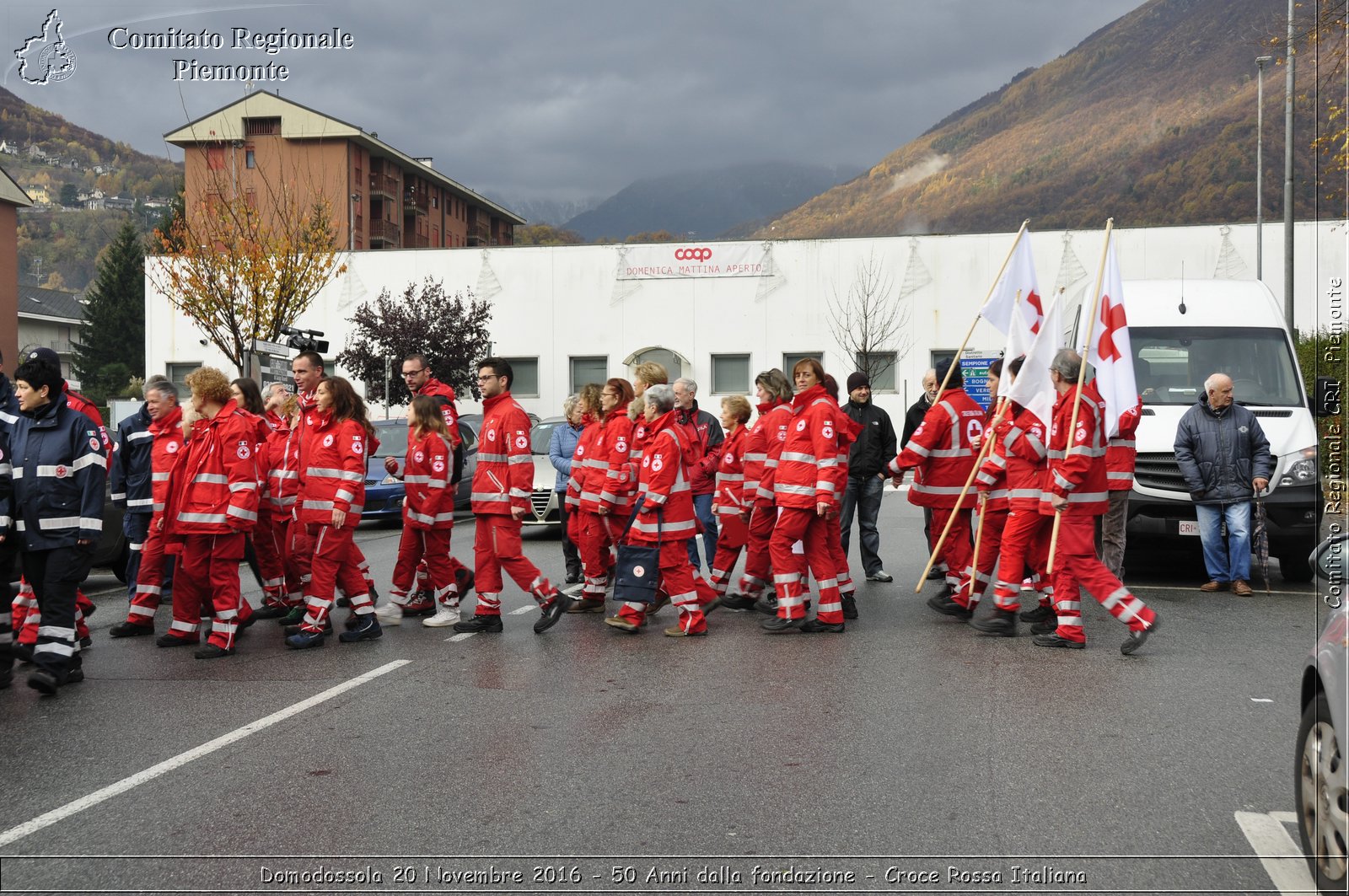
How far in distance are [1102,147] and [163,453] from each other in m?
111

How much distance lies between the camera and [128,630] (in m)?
9.15

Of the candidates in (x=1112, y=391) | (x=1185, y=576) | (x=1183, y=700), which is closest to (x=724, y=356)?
(x=1185, y=576)

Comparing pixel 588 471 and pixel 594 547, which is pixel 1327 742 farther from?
pixel 588 471

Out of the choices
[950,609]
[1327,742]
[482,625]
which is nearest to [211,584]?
[482,625]

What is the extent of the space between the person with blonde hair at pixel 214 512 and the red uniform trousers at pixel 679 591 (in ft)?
8.99

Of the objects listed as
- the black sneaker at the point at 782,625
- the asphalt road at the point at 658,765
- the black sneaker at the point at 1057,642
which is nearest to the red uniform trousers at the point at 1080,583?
the black sneaker at the point at 1057,642

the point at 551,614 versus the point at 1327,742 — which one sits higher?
the point at 1327,742

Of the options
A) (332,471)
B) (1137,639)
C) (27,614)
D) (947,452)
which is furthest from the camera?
(947,452)

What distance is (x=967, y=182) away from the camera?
107 metres

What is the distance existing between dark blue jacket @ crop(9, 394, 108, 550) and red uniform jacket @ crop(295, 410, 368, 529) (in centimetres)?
148

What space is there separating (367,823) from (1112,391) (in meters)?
6.64

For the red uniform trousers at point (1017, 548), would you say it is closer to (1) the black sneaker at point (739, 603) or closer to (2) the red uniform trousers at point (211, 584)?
(1) the black sneaker at point (739, 603)

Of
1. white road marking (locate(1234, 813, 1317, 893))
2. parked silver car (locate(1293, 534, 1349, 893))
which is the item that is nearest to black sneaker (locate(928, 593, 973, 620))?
white road marking (locate(1234, 813, 1317, 893))

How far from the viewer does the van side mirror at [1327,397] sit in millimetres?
10445
